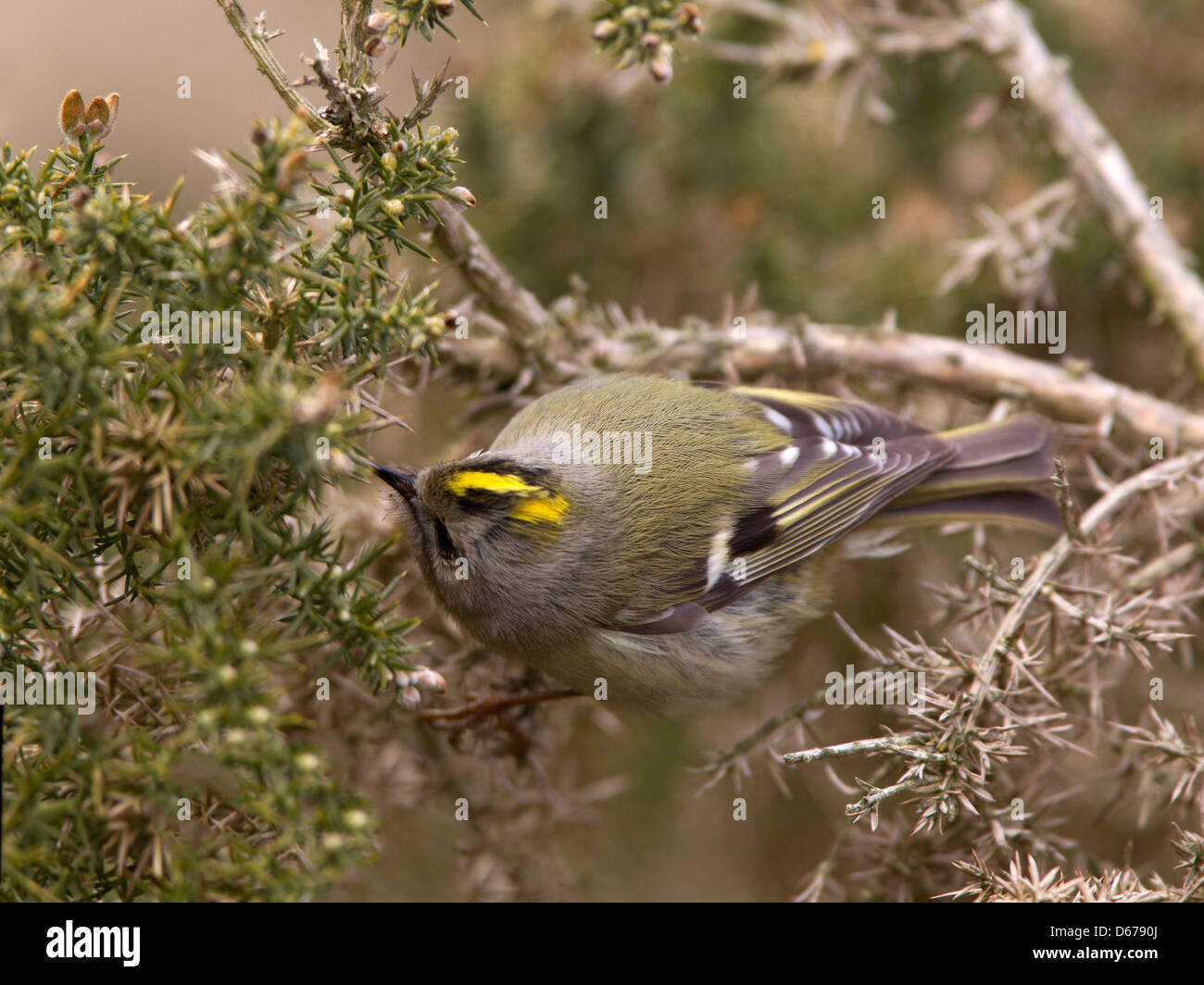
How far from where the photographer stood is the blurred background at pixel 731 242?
2600mm

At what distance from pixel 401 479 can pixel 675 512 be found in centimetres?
66

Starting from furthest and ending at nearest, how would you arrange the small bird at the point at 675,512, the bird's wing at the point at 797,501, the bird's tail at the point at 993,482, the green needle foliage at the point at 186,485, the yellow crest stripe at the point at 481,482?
the bird's tail at the point at 993,482
the bird's wing at the point at 797,501
the small bird at the point at 675,512
the yellow crest stripe at the point at 481,482
the green needle foliage at the point at 186,485

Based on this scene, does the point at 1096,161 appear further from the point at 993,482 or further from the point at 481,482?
the point at 481,482

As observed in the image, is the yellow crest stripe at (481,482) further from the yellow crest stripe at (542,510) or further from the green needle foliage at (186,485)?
the green needle foliage at (186,485)

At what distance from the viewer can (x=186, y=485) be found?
1438 mm

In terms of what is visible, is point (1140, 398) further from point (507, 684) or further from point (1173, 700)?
point (507, 684)

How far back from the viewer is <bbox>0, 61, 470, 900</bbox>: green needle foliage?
1.22 m

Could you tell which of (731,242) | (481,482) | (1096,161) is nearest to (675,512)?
(481,482)

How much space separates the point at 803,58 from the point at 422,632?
1918 millimetres

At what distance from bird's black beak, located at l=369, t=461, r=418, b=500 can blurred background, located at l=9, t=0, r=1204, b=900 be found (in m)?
0.26

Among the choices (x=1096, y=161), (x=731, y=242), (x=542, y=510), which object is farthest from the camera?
(x=731, y=242)

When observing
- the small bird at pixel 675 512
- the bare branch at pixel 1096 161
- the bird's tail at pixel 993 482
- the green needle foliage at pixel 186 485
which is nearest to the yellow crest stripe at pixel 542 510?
the small bird at pixel 675 512

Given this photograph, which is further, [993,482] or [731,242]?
[731,242]

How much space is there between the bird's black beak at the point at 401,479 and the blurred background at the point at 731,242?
255mm
